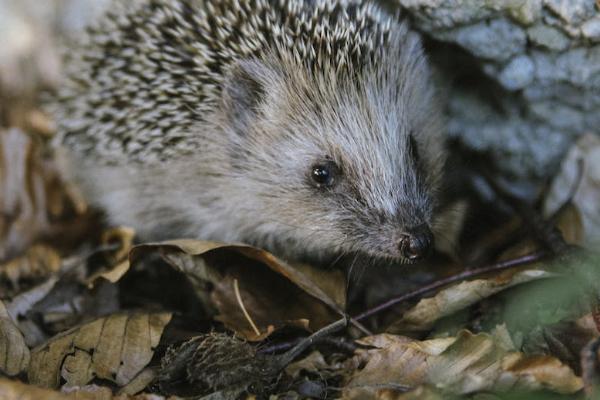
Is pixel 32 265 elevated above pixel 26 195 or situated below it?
below

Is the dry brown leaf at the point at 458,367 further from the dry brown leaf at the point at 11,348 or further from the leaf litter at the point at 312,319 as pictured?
the dry brown leaf at the point at 11,348

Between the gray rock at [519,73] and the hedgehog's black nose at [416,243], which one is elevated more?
the gray rock at [519,73]

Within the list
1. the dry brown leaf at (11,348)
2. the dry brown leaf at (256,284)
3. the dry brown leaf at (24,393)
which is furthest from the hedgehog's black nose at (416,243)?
the dry brown leaf at (11,348)

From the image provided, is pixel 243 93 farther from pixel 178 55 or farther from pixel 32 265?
pixel 32 265

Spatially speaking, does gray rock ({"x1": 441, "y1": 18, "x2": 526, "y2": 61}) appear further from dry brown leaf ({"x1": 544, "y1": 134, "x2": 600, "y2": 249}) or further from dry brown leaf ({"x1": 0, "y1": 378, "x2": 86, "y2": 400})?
dry brown leaf ({"x1": 0, "y1": 378, "x2": 86, "y2": 400})

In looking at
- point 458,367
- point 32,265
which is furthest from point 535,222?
point 32,265
